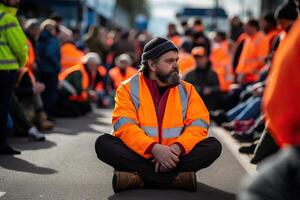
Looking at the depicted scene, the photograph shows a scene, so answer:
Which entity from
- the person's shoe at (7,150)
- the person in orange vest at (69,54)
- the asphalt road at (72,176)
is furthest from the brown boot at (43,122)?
the person in orange vest at (69,54)

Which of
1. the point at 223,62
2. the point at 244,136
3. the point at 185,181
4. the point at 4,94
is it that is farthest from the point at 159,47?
the point at 223,62

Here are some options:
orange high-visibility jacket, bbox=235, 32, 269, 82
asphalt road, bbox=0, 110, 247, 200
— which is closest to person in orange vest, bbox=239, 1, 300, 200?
asphalt road, bbox=0, 110, 247, 200

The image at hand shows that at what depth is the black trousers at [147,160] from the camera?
23.7 feet

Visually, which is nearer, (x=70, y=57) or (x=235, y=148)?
(x=235, y=148)

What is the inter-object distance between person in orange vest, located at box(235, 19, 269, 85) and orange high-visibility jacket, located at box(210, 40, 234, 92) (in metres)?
2.72

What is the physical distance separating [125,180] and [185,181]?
557 mm

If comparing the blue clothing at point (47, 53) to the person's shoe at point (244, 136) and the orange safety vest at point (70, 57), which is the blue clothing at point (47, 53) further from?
the person's shoe at point (244, 136)

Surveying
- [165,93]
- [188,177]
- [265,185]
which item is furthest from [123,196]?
[265,185]

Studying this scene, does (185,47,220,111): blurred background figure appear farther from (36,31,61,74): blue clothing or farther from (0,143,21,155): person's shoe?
(0,143,21,155): person's shoe

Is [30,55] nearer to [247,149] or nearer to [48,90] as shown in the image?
[48,90]

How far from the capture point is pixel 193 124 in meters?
7.33

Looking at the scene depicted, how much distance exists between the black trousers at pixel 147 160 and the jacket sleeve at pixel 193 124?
3.5 inches

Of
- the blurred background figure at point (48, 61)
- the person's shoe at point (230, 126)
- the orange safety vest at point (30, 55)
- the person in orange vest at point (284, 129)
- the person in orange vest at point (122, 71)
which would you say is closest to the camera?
the person in orange vest at point (284, 129)

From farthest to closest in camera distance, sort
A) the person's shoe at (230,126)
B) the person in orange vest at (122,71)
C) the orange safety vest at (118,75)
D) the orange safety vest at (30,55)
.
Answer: the orange safety vest at (118,75) → the person in orange vest at (122,71) → the orange safety vest at (30,55) → the person's shoe at (230,126)
